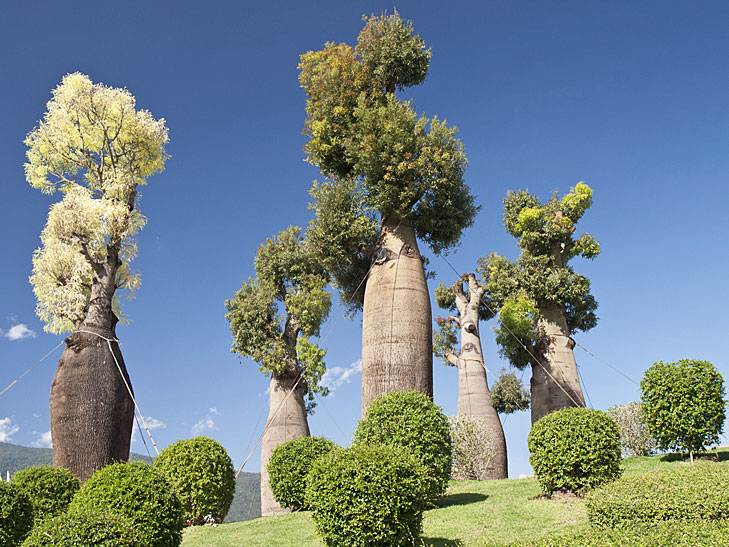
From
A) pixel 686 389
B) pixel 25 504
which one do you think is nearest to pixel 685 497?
pixel 686 389

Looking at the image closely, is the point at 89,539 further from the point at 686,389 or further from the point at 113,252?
the point at 686,389

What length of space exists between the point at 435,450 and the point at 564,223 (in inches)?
412

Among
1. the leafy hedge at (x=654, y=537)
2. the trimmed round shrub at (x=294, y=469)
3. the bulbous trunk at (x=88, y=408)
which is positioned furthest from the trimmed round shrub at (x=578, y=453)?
the bulbous trunk at (x=88, y=408)

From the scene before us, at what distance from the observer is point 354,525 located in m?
5.86

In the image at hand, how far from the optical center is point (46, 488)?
8.92 meters

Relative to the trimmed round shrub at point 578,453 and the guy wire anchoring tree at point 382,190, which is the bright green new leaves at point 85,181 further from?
the trimmed round shrub at point 578,453

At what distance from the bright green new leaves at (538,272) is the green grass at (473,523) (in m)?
5.78

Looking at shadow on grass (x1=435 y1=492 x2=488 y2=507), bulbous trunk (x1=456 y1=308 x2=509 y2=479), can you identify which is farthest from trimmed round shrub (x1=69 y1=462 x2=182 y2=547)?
bulbous trunk (x1=456 y1=308 x2=509 y2=479)

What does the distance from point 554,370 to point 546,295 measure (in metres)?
2.29

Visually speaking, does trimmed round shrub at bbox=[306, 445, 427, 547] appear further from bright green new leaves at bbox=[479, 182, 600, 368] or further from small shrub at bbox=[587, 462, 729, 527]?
bright green new leaves at bbox=[479, 182, 600, 368]

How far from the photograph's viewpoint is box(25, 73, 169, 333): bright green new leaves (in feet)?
39.6

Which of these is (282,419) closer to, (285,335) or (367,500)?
(285,335)

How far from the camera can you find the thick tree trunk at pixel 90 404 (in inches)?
413

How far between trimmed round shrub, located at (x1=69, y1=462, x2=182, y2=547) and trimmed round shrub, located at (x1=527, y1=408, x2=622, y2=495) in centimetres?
571
